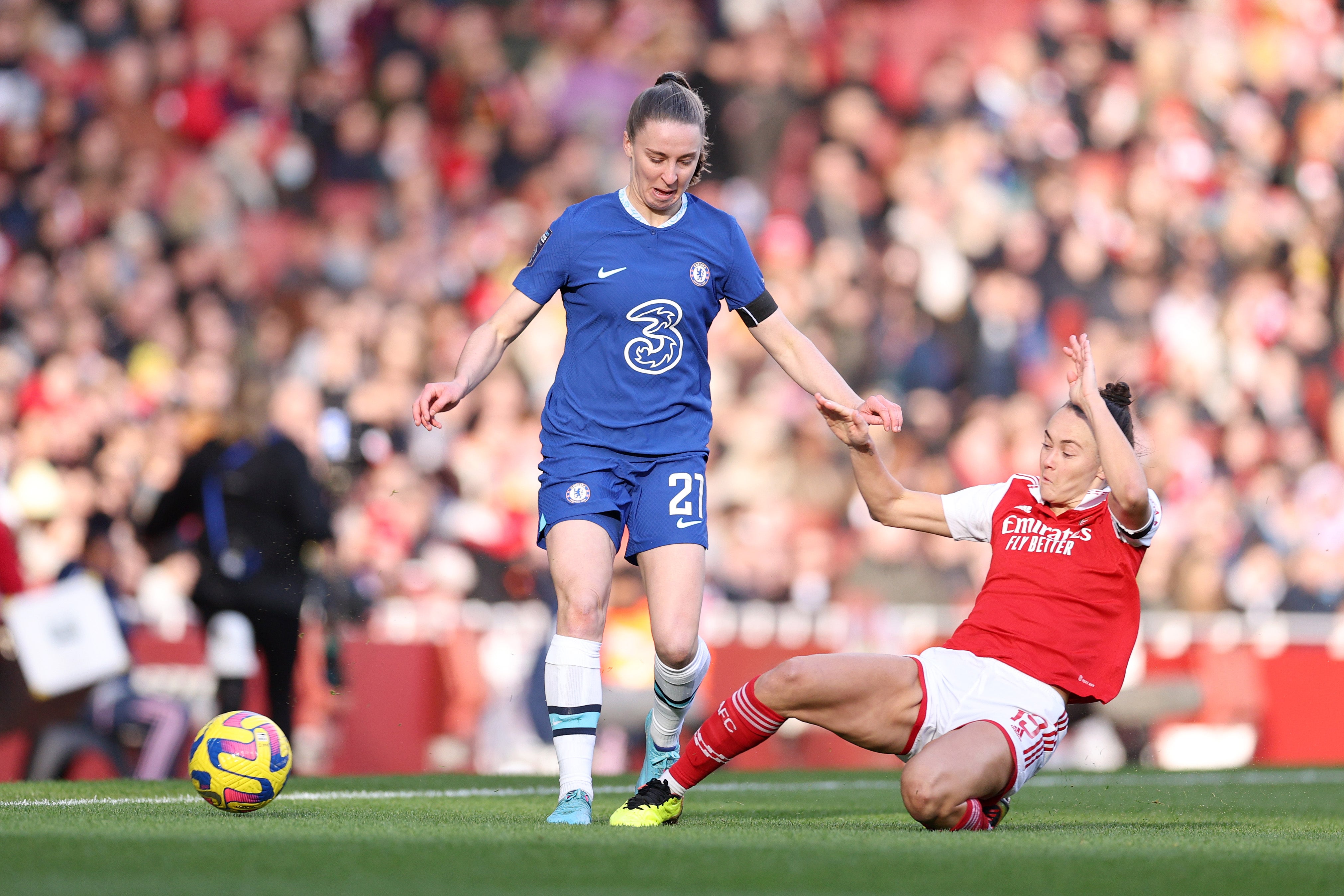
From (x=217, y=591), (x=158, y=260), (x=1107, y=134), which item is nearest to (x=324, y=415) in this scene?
(x=217, y=591)

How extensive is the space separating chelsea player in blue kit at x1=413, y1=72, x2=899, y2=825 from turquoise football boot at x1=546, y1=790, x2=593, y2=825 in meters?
0.01

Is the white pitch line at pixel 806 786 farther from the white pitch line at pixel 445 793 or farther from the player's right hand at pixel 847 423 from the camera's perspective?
the player's right hand at pixel 847 423

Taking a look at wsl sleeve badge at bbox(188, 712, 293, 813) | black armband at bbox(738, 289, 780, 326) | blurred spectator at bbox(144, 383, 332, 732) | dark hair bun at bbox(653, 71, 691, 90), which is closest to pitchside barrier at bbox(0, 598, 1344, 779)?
blurred spectator at bbox(144, 383, 332, 732)

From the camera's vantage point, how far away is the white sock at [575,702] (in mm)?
5629

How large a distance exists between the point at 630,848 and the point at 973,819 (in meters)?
1.27

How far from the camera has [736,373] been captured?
44.7ft

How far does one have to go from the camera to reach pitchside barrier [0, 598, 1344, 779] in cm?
977

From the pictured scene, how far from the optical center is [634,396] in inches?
231

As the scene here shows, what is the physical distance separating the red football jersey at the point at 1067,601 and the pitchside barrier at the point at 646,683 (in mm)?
3513

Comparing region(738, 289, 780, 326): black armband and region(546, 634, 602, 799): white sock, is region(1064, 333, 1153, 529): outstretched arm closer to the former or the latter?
region(738, 289, 780, 326): black armband

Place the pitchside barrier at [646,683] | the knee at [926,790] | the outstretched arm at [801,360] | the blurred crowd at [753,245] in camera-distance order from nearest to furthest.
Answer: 1. the knee at [926,790]
2. the outstretched arm at [801,360]
3. the pitchside barrier at [646,683]
4. the blurred crowd at [753,245]

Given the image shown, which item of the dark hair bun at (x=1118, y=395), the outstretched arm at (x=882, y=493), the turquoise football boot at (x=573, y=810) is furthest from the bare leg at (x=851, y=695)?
the dark hair bun at (x=1118, y=395)

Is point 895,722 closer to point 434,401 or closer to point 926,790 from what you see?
point 926,790

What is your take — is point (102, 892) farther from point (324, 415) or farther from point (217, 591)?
point (324, 415)
